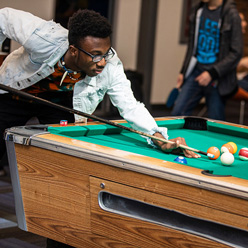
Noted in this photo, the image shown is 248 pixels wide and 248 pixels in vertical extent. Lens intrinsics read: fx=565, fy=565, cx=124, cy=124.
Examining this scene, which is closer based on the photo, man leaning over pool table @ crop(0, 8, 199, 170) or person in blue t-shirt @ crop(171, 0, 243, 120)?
man leaning over pool table @ crop(0, 8, 199, 170)

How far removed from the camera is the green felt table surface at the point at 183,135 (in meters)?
2.23

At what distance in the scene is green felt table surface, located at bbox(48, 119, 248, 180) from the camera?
223cm

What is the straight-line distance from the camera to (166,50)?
26.9ft

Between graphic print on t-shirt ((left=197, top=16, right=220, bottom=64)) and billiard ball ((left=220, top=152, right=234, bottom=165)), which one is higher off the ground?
graphic print on t-shirt ((left=197, top=16, right=220, bottom=64))

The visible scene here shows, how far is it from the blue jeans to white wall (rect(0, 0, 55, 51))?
2110mm

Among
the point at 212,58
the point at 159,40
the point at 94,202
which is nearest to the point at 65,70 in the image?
the point at 94,202

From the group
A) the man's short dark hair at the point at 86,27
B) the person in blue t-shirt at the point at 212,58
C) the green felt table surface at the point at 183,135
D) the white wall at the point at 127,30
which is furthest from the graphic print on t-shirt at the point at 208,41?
the white wall at the point at 127,30

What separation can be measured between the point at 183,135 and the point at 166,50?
17.8ft

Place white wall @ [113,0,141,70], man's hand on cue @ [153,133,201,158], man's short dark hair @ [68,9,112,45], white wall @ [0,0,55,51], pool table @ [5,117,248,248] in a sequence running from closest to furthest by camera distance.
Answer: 1. pool table @ [5,117,248,248]
2. man's hand on cue @ [153,133,201,158]
3. man's short dark hair @ [68,9,112,45]
4. white wall @ [0,0,55,51]
5. white wall @ [113,0,141,70]

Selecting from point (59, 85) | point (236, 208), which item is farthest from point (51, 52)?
point (236, 208)

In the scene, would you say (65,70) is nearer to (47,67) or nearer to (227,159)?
(47,67)

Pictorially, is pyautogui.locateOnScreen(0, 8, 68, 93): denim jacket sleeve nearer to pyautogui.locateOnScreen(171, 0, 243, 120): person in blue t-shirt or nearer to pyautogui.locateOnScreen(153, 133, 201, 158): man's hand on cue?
pyautogui.locateOnScreen(153, 133, 201, 158): man's hand on cue

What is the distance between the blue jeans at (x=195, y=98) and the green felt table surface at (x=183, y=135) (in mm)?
1557

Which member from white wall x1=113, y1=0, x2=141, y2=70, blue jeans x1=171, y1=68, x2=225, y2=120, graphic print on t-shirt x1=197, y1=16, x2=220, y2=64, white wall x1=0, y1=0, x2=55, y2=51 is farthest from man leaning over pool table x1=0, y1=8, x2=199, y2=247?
white wall x1=113, y1=0, x2=141, y2=70
